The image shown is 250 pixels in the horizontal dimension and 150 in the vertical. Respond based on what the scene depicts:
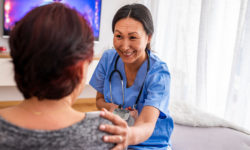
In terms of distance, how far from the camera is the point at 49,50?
61cm

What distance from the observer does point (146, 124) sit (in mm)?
1091

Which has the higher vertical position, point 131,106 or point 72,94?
point 72,94

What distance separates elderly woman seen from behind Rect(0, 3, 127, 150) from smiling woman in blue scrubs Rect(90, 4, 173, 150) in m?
0.53

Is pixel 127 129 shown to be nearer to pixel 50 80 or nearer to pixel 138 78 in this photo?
pixel 50 80

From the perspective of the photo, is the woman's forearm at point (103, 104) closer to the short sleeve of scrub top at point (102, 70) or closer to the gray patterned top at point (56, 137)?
the short sleeve of scrub top at point (102, 70)

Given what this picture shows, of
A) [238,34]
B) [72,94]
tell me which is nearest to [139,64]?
[72,94]

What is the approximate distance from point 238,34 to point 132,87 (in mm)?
1469

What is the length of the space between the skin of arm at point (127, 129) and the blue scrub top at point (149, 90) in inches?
2.1

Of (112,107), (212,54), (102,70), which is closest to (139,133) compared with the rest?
(112,107)

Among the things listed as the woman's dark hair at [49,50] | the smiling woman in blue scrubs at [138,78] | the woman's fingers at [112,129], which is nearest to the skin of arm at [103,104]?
the smiling woman in blue scrubs at [138,78]

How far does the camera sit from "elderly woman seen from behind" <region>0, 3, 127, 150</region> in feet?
2.02

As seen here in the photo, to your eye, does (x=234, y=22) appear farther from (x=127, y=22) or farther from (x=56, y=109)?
(x=56, y=109)

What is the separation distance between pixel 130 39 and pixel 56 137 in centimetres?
82

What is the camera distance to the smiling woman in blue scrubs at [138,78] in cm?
123
